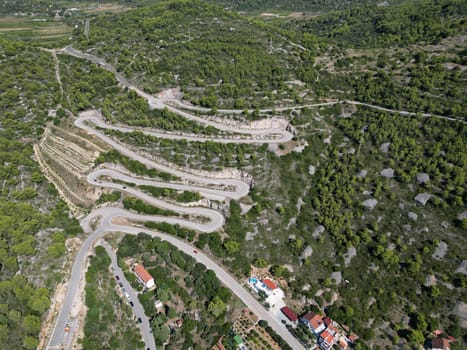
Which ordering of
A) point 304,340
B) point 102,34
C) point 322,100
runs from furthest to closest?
point 102,34, point 322,100, point 304,340

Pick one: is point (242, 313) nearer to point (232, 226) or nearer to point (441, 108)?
point (232, 226)

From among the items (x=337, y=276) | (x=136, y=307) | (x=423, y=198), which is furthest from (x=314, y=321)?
(x=423, y=198)

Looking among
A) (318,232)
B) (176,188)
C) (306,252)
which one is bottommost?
(306,252)

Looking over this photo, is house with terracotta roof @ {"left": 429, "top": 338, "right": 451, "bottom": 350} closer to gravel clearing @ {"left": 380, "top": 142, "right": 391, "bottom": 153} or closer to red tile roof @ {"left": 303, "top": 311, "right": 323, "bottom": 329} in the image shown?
red tile roof @ {"left": 303, "top": 311, "right": 323, "bottom": 329}

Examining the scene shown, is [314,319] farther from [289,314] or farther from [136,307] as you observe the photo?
[136,307]

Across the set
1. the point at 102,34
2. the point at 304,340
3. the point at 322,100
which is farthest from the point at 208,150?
the point at 102,34

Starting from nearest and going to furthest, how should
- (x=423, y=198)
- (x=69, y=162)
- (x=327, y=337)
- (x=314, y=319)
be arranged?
1. (x=327, y=337)
2. (x=314, y=319)
3. (x=423, y=198)
4. (x=69, y=162)

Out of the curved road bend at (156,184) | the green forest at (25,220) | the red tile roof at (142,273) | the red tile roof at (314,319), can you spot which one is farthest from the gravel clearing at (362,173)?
the green forest at (25,220)
